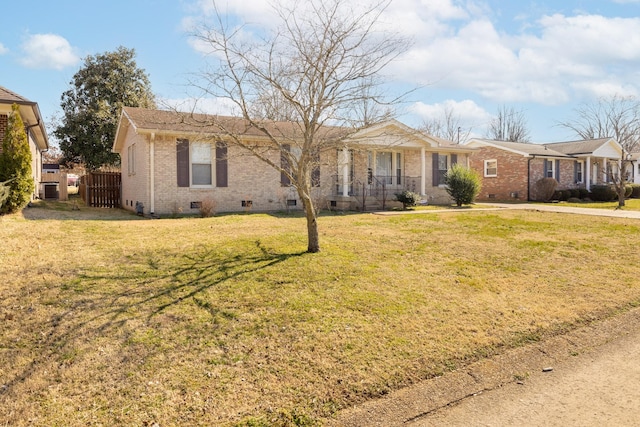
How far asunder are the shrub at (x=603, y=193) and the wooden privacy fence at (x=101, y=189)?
2721 centimetres

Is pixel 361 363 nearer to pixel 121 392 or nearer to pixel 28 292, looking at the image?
pixel 121 392

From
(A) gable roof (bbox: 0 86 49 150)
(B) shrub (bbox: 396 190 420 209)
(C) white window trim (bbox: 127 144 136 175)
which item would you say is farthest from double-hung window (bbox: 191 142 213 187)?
(B) shrub (bbox: 396 190 420 209)

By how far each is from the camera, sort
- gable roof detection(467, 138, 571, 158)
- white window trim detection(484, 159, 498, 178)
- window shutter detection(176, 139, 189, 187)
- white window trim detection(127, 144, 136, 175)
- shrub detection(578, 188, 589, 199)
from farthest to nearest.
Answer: white window trim detection(484, 159, 498, 178)
gable roof detection(467, 138, 571, 158)
shrub detection(578, 188, 589, 199)
white window trim detection(127, 144, 136, 175)
window shutter detection(176, 139, 189, 187)

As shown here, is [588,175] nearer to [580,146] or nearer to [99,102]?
[580,146]

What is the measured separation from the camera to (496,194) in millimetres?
28359

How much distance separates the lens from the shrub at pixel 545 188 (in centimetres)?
2502

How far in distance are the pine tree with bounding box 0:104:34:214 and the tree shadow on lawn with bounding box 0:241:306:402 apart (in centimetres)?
689

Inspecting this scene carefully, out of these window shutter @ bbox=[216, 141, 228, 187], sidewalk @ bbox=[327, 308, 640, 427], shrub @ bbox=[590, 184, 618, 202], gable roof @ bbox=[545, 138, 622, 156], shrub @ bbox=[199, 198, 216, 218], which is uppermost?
gable roof @ bbox=[545, 138, 622, 156]

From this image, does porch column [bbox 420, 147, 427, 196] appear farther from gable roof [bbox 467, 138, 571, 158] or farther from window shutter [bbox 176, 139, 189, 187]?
gable roof [bbox 467, 138, 571, 158]

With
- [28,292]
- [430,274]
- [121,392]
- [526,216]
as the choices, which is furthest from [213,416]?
[526,216]

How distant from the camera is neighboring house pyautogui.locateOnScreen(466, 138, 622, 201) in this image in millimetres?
26922

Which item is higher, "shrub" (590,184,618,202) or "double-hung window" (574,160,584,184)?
"double-hung window" (574,160,584,184)

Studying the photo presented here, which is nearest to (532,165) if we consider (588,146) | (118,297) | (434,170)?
(588,146)

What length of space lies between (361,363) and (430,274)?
3.10 metres
